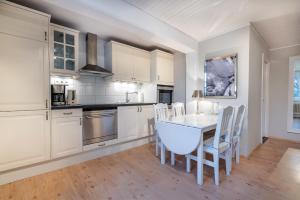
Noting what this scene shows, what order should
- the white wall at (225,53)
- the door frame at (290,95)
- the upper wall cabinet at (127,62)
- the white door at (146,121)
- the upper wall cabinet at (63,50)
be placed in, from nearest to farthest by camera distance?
the upper wall cabinet at (63,50)
the white wall at (225,53)
the upper wall cabinet at (127,62)
the white door at (146,121)
the door frame at (290,95)

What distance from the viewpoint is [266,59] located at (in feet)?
12.0

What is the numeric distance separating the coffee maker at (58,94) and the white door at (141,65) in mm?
1510

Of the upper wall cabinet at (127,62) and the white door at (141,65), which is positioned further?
the white door at (141,65)

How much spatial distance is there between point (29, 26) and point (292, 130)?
556cm

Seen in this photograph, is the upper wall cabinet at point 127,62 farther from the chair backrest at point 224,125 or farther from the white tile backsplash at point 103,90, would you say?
the chair backrest at point 224,125

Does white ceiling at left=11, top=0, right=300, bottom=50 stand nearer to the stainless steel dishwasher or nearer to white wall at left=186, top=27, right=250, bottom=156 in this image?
white wall at left=186, top=27, right=250, bottom=156

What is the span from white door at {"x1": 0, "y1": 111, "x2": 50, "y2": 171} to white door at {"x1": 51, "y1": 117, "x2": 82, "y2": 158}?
3.4 inches

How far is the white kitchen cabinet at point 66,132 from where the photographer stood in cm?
214

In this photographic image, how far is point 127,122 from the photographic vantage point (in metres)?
2.99

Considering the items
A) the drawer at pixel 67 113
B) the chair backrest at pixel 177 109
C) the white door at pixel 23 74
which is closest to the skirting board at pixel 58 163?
the drawer at pixel 67 113

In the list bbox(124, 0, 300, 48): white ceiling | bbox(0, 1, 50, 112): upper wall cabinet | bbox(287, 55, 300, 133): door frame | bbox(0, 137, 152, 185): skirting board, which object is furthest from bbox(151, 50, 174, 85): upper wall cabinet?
bbox(287, 55, 300, 133): door frame

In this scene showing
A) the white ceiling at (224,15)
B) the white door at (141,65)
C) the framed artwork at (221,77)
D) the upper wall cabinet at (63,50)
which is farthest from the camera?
the white door at (141,65)

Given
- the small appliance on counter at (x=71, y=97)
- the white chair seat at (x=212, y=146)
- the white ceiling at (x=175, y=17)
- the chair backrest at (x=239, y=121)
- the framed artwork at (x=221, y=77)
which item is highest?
the white ceiling at (x=175, y=17)

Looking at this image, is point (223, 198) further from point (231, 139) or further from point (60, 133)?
point (60, 133)
